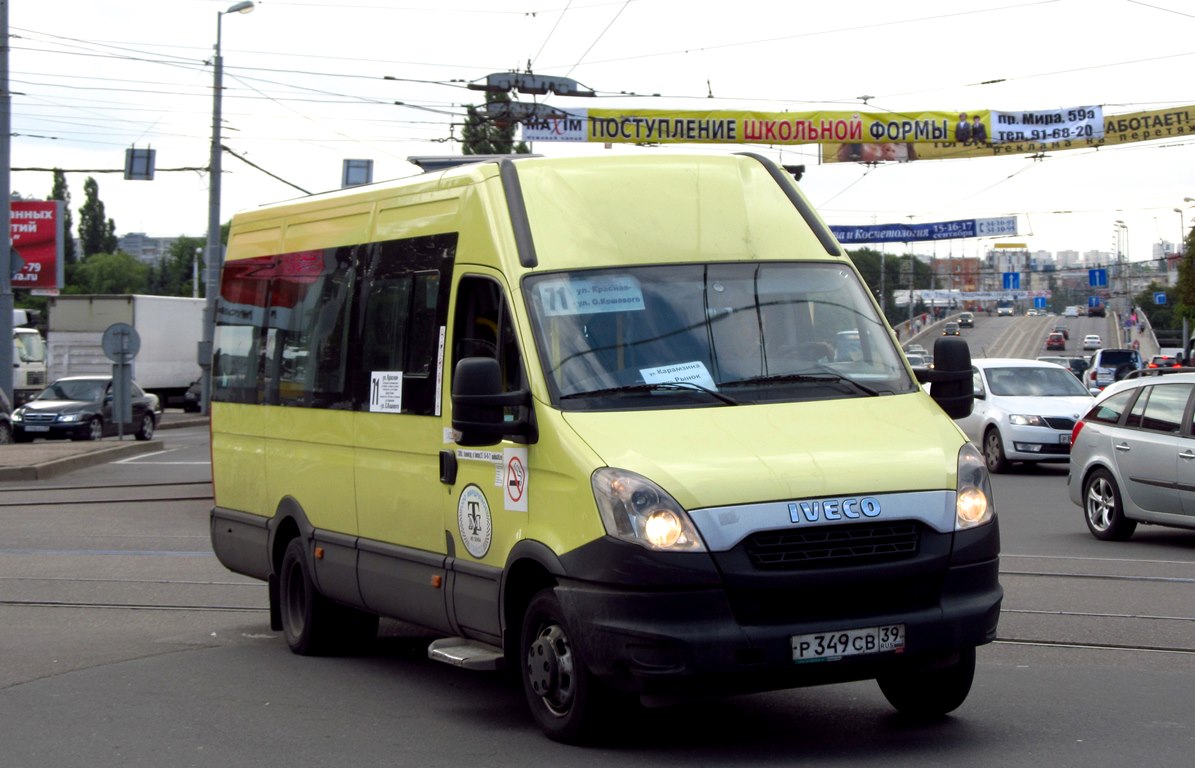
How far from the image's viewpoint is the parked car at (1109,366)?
52.5 metres

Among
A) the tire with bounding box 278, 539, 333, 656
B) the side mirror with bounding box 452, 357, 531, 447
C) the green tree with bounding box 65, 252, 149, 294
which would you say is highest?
the green tree with bounding box 65, 252, 149, 294

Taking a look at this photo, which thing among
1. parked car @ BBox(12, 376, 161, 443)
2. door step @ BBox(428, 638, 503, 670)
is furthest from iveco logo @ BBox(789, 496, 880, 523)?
parked car @ BBox(12, 376, 161, 443)

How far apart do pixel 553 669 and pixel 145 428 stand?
30.5 meters

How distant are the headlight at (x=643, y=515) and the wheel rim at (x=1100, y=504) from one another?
379 inches

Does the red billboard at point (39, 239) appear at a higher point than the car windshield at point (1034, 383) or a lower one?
higher

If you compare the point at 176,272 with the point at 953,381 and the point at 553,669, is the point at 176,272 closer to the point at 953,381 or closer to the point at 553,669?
the point at 953,381

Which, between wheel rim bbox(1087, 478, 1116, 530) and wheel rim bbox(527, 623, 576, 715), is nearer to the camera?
wheel rim bbox(527, 623, 576, 715)

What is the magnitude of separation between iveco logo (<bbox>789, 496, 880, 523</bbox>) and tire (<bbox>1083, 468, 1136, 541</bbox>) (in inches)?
359

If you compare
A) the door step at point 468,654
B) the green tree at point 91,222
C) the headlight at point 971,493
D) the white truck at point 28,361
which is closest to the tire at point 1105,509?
the headlight at point 971,493

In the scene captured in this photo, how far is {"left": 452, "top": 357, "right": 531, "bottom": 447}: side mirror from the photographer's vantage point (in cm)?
643

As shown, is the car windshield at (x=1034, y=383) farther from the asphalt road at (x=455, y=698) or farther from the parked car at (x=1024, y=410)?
the asphalt road at (x=455, y=698)

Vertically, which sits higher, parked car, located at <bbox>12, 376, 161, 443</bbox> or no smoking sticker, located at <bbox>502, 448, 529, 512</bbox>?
no smoking sticker, located at <bbox>502, 448, 529, 512</bbox>

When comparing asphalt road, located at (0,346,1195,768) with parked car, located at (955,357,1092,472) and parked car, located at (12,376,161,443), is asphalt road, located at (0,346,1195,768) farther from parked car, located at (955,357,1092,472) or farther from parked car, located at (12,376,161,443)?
parked car, located at (12,376,161,443)

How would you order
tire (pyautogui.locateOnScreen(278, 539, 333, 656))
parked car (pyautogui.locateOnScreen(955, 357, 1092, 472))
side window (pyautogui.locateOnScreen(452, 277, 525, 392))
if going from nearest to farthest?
side window (pyautogui.locateOnScreen(452, 277, 525, 392)) → tire (pyautogui.locateOnScreen(278, 539, 333, 656)) → parked car (pyautogui.locateOnScreen(955, 357, 1092, 472))
